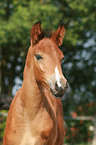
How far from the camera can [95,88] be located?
19875 mm

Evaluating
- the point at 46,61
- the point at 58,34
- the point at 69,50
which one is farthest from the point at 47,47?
the point at 69,50

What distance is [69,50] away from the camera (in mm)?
18984

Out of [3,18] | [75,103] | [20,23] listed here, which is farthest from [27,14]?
[75,103]

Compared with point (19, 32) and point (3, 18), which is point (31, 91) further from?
point (3, 18)

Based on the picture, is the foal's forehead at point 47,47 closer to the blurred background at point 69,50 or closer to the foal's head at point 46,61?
the foal's head at point 46,61

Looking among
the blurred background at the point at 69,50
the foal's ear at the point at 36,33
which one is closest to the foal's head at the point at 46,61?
the foal's ear at the point at 36,33

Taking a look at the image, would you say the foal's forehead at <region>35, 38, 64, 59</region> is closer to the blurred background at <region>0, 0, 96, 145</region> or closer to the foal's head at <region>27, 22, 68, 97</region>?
the foal's head at <region>27, 22, 68, 97</region>

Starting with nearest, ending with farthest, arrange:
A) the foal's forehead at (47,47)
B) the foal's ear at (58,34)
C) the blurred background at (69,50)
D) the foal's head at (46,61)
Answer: the foal's head at (46,61), the foal's forehead at (47,47), the foal's ear at (58,34), the blurred background at (69,50)

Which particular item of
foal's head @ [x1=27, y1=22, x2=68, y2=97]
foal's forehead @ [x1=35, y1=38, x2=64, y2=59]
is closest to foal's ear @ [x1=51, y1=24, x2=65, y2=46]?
foal's head @ [x1=27, y1=22, x2=68, y2=97]

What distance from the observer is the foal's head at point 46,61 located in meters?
2.71

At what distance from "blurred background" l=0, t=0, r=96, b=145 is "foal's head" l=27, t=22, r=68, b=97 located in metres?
6.25

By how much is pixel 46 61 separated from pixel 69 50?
16.3 metres

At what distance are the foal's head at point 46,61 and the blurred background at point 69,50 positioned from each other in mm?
6248

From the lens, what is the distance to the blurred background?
12.1 metres
